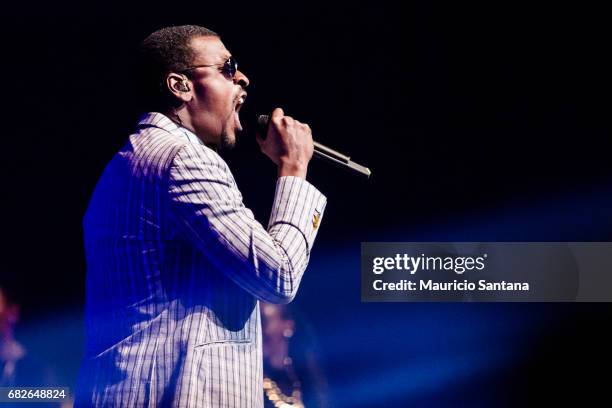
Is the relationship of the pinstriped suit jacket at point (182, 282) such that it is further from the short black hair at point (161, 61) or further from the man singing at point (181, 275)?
the short black hair at point (161, 61)

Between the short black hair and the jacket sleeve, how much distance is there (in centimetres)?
22

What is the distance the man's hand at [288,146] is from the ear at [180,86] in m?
0.14

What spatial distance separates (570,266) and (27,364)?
9.09 ft

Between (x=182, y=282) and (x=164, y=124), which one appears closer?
(x=182, y=282)

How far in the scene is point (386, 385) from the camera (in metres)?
3.74

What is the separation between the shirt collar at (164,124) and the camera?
1138 millimetres

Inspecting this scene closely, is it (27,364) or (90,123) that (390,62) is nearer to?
(90,123)

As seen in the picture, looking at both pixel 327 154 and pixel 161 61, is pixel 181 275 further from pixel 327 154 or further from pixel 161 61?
pixel 327 154

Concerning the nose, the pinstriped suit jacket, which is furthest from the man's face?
the pinstriped suit jacket

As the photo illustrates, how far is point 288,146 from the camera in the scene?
3.82ft

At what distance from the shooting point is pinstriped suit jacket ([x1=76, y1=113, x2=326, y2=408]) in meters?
0.99

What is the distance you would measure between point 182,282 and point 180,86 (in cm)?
36

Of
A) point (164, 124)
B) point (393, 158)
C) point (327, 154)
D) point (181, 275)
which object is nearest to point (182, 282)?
point (181, 275)

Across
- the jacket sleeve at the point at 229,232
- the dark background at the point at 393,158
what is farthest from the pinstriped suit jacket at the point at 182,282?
the dark background at the point at 393,158
